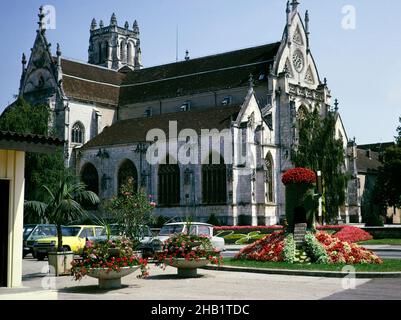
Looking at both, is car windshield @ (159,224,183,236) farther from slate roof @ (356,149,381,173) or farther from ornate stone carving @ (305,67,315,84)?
slate roof @ (356,149,381,173)

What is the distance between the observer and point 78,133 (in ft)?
197

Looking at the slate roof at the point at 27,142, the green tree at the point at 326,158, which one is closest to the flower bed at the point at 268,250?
the slate roof at the point at 27,142

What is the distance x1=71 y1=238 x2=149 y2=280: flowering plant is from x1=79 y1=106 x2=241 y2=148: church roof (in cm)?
3543

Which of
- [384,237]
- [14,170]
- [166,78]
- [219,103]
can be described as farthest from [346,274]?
[166,78]

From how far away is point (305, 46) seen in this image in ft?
195

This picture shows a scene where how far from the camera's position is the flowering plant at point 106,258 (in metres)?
13.7

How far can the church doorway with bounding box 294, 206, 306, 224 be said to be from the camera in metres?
20.7

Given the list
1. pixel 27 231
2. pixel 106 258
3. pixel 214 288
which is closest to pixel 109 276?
pixel 106 258

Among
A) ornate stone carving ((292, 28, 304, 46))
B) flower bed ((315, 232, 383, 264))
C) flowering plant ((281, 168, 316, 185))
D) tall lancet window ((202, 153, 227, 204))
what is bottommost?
flower bed ((315, 232, 383, 264))

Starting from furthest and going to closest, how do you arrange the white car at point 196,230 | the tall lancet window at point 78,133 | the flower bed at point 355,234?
the tall lancet window at point 78,133
the flower bed at point 355,234
the white car at point 196,230

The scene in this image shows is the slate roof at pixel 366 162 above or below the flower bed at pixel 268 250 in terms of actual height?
above

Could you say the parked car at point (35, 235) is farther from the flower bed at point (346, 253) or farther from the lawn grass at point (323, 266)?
the flower bed at point (346, 253)

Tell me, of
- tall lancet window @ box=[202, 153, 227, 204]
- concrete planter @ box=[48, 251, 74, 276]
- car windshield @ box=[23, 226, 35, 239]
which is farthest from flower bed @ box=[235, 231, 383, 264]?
tall lancet window @ box=[202, 153, 227, 204]

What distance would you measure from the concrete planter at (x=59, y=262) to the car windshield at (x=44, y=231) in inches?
409
